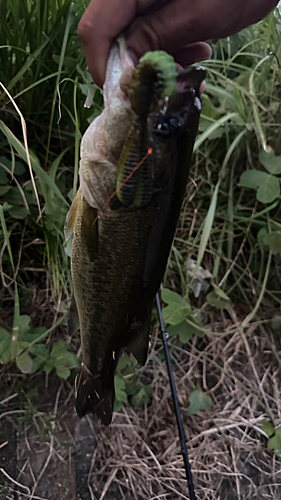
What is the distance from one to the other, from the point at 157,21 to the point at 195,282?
1332mm

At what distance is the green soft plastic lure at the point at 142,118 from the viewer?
523 millimetres

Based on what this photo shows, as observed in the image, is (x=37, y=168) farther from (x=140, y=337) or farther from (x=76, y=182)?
(x=140, y=337)

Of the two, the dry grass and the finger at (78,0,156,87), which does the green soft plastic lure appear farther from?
the dry grass

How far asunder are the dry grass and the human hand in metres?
1.39

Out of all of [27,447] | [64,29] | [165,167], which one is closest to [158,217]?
[165,167]

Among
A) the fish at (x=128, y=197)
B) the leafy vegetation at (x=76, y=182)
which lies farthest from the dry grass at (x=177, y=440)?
the fish at (x=128, y=197)

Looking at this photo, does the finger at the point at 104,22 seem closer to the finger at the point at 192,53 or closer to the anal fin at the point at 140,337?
the finger at the point at 192,53

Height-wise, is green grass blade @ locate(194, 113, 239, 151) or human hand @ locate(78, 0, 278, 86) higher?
human hand @ locate(78, 0, 278, 86)

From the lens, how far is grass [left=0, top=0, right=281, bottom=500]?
139cm

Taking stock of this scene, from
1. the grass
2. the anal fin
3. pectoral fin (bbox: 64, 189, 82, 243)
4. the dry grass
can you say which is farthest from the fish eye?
the dry grass

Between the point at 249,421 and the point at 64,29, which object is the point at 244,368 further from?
the point at 64,29

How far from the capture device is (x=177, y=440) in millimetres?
1659

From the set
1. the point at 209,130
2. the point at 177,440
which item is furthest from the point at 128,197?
the point at 177,440

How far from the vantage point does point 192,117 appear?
0.61 m
